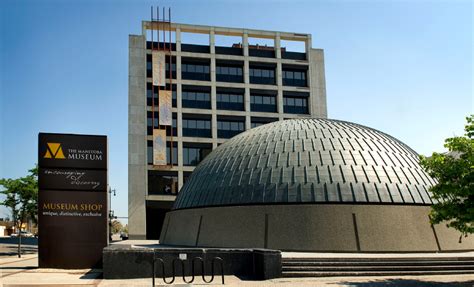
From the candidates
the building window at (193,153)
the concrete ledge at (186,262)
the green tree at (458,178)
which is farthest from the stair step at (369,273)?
the building window at (193,153)

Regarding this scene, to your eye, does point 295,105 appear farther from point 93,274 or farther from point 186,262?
point 93,274

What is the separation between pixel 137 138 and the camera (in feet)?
209

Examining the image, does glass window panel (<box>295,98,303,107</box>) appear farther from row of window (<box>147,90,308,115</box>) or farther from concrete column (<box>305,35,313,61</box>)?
concrete column (<box>305,35,313,61</box>)

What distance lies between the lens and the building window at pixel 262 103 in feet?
225

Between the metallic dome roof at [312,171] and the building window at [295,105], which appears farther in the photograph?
the building window at [295,105]

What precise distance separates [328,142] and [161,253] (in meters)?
15.8

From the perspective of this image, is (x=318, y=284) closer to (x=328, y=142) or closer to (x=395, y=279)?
(x=395, y=279)

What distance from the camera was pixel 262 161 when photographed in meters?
31.4

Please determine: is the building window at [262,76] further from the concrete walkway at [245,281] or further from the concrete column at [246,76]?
the concrete walkway at [245,281]

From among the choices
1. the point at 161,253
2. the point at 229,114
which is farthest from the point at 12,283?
the point at 229,114

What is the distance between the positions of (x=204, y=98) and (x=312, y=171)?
40.1 meters

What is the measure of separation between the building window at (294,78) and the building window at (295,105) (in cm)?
222

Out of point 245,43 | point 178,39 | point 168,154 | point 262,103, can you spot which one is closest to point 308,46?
point 245,43

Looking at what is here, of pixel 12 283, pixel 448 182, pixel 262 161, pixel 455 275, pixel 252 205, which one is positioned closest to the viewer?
pixel 12 283
